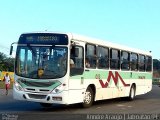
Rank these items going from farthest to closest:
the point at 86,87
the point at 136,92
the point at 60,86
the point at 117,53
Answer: the point at 136,92, the point at 117,53, the point at 86,87, the point at 60,86

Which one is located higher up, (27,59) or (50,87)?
(27,59)

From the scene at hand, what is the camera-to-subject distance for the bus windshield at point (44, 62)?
56.4 feet

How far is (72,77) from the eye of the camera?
57.7ft

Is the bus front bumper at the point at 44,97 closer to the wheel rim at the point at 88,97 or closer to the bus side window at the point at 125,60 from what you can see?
the wheel rim at the point at 88,97

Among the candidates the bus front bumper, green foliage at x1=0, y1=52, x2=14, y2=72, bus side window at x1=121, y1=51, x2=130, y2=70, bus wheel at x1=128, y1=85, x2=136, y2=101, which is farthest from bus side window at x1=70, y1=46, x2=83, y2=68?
green foliage at x1=0, y1=52, x2=14, y2=72

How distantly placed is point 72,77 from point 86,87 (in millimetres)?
1496

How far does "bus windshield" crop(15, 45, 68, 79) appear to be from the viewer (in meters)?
17.2

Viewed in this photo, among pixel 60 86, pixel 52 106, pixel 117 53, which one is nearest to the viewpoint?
pixel 60 86

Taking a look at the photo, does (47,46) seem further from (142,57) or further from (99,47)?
(142,57)

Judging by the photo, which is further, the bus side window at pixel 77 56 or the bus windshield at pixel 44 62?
the bus side window at pixel 77 56

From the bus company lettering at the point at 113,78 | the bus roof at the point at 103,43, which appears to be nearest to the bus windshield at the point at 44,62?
the bus roof at the point at 103,43

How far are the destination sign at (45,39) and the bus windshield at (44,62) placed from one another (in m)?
0.22

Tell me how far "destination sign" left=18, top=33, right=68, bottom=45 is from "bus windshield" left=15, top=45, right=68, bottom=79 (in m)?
0.22

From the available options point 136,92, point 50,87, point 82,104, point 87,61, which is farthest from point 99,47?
point 136,92
